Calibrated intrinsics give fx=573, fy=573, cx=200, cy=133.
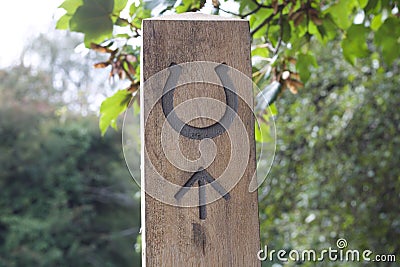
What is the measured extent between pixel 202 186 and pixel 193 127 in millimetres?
55

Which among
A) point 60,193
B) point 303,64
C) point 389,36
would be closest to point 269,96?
point 303,64

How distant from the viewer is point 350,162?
242 centimetres

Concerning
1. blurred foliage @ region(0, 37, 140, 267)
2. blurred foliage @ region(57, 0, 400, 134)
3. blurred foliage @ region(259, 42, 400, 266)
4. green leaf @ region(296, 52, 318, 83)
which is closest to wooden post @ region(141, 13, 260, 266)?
blurred foliage @ region(57, 0, 400, 134)

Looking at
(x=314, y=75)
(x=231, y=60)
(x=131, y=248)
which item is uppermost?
(x=231, y=60)

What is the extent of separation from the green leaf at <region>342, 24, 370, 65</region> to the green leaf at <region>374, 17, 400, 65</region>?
23 millimetres

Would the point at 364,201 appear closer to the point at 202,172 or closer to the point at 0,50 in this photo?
the point at 202,172

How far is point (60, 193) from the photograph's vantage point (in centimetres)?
605

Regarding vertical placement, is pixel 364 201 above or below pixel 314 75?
below

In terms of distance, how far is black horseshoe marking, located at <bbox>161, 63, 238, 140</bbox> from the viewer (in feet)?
1.72

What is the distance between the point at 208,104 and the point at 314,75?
88.5 inches

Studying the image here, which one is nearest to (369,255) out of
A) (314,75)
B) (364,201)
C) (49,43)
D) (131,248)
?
(364,201)

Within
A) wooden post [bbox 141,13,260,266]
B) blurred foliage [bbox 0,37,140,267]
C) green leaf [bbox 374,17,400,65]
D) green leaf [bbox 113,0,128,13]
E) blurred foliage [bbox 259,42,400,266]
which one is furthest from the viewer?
blurred foliage [bbox 0,37,140,267]

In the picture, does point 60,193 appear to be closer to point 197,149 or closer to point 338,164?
point 338,164

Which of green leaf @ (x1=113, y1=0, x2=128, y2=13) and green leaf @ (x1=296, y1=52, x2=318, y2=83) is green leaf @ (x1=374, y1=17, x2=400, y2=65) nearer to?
green leaf @ (x1=296, y1=52, x2=318, y2=83)
